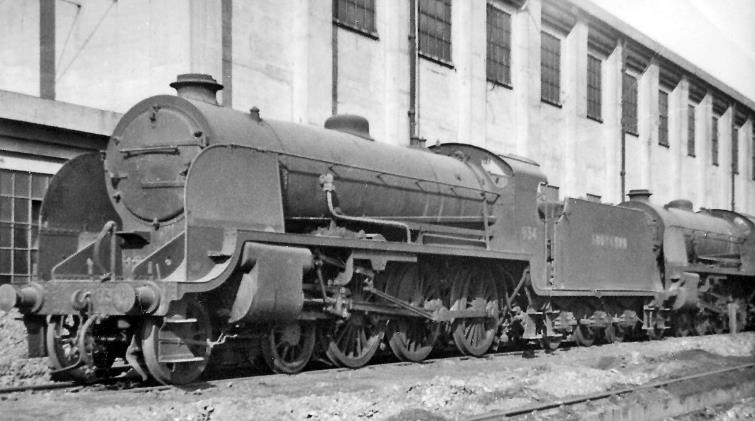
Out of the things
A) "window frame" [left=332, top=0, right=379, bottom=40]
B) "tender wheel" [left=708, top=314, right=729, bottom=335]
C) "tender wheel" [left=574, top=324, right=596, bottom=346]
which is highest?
"window frame" [left=332, top=0, right=379, bottom=40]

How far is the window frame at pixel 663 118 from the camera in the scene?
101 ft

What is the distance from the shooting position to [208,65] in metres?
13.8

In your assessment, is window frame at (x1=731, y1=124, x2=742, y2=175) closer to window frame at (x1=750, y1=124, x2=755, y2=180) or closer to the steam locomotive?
window frame at (x1=750, y1=124, x2=755, y2=180)

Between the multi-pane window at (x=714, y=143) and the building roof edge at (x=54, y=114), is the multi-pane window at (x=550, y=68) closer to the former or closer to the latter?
the multi-pane window at (x=714, y=143)

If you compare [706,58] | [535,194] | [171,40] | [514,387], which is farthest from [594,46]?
[514,387]

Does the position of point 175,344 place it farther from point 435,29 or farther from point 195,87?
point 435,29

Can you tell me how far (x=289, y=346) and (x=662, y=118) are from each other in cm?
2522

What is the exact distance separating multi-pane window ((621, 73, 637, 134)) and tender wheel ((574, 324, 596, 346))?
15.0m

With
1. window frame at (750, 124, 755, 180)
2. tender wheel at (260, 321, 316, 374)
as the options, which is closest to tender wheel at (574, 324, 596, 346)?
tender wheel at (260, 321, 316, 374)

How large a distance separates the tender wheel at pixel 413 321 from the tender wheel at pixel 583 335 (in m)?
4.06

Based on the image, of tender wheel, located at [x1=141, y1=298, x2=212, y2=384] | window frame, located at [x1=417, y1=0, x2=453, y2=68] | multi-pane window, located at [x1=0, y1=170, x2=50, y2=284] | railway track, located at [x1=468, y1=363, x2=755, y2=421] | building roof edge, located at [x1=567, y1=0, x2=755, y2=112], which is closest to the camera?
railway track, located at [x1=468, y1=363, x2=755, y2=421]

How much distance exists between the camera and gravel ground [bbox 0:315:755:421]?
6.73m

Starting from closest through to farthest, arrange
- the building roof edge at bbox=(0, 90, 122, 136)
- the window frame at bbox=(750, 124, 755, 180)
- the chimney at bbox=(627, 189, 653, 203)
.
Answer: the building roof edge at bbox=(0, 90, 122, 136) → the chimney at bbox=(627, 189, 653, 203) → the window frame at bbox=(750, 124, 755, 180)

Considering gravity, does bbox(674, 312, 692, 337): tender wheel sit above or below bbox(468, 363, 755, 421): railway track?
below
